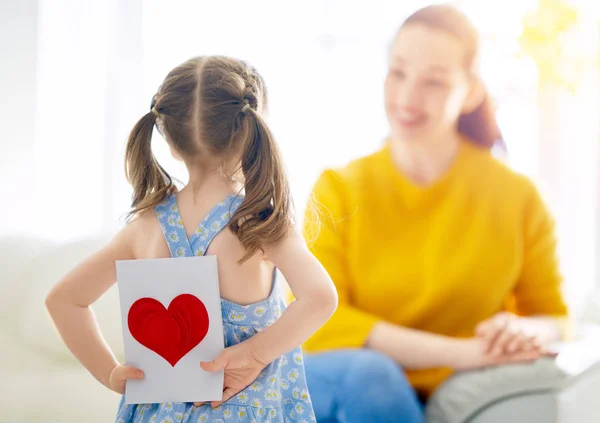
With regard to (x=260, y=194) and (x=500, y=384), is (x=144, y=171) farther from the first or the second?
(x=500, y=384)

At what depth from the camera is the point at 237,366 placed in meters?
0.91

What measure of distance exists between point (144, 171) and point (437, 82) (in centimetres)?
68

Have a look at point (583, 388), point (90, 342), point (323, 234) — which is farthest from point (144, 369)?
point (583, 388)

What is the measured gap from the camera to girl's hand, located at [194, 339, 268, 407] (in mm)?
905

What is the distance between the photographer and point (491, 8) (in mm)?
1876

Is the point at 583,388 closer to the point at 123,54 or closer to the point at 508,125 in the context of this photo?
the point at 508,125

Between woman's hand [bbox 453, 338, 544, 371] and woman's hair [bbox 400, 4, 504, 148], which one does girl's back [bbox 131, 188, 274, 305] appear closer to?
woman's hand [bbox 453, 338, 544, 371]

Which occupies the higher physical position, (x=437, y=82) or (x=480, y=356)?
(x=437, y=82)

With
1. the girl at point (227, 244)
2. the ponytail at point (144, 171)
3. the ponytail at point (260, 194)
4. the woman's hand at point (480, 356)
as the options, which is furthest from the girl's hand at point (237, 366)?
the woman's hand at point (480, 356)

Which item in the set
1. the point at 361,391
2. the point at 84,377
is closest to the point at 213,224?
the point at 361,391

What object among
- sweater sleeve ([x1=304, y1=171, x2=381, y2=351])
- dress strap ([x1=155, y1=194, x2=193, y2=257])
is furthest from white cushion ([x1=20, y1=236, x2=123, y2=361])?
dress strap ([x1=155, y1=194, x2=193, y2=257])

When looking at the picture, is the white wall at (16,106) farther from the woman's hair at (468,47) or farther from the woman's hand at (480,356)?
the woman's hand at (480,356)

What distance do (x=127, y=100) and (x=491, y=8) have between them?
1123 millimetres

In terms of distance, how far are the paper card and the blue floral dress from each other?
4cm
